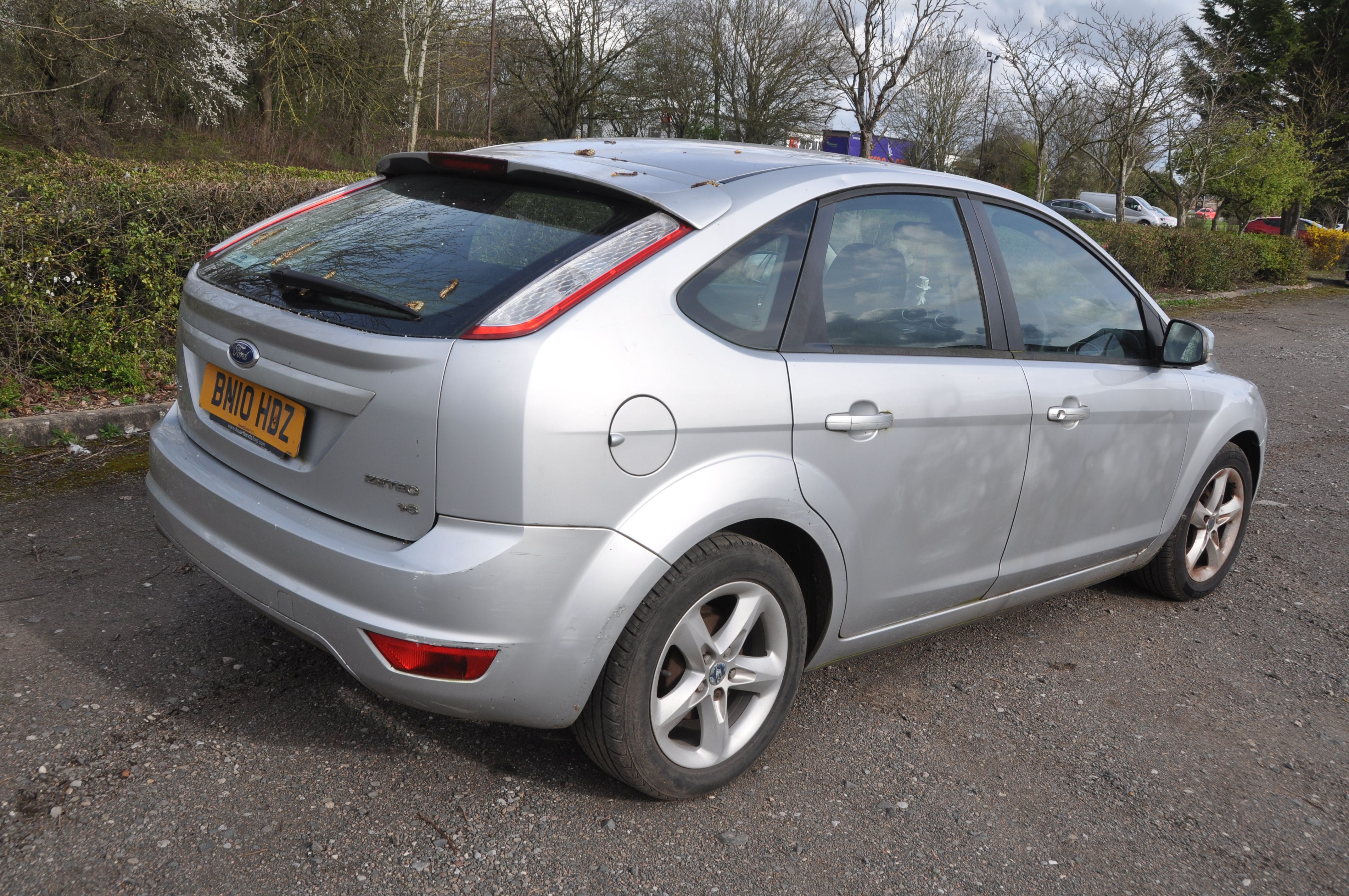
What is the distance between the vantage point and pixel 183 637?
10.5 ft

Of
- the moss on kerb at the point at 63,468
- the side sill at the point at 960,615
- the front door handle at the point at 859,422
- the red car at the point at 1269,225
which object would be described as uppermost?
the red car at the point at 1269,225

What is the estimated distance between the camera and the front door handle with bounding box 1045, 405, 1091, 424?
3205mm

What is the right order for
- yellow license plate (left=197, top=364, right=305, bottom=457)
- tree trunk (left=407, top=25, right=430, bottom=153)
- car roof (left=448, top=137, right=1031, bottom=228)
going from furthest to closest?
tree trunk (left=407, top=25, right=430, bottom=153), car roof (left=448, top=137, right=1031, bottom=228), yellow license plate (left=197, top=364, right=305, bottom=457)

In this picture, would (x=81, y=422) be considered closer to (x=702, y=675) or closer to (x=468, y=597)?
(x=468, y=597)

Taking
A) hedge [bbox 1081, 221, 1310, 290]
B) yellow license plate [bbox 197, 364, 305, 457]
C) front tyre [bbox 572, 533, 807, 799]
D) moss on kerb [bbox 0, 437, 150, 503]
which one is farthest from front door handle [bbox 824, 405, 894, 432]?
hedge [bbox 1081, 221, 1310, 290]

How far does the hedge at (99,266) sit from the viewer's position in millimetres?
5316

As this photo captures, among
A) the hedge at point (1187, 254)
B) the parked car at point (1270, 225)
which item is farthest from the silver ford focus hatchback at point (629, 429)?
the parked car at point (1270, 225)

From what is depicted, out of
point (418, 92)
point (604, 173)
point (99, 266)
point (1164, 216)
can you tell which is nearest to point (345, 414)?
point (604, 173)

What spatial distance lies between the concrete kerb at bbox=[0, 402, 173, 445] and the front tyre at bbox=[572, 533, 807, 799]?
11.5ft

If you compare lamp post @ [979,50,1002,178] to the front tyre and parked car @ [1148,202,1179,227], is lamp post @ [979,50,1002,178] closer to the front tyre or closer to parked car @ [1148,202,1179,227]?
parked car @ [1148,202,1179,227]

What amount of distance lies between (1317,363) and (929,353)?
11447mm

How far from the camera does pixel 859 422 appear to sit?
2.63 m

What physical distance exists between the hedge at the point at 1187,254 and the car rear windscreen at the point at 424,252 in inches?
597

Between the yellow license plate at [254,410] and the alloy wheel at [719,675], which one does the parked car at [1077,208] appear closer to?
the alloy wheel at [719,675]
